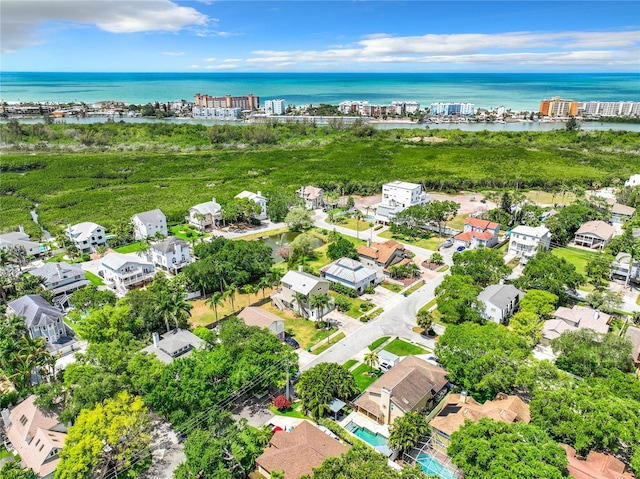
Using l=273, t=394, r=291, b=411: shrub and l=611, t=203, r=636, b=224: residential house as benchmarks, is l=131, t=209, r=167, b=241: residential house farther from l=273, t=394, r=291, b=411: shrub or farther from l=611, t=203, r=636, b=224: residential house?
l=611, t=203, r=636, b=224: residential house

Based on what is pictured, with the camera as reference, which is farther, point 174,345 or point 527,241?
point 527,241

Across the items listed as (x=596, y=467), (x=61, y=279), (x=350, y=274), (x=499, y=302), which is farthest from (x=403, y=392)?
(x=61, y=279)

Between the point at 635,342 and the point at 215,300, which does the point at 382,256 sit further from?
the point at 635,342

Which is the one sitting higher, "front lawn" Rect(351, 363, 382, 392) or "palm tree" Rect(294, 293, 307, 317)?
"palm tree" Rect(294, 293, 307, 317)

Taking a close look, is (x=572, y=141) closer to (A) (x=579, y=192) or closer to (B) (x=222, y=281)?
(A) (x=579, y=192)

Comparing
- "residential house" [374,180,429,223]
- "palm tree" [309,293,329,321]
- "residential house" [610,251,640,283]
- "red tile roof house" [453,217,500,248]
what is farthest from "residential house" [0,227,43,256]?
"residential house" [610,251,640,283]

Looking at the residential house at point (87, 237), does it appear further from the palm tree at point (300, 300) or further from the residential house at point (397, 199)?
the residential house at point (397, 199)
